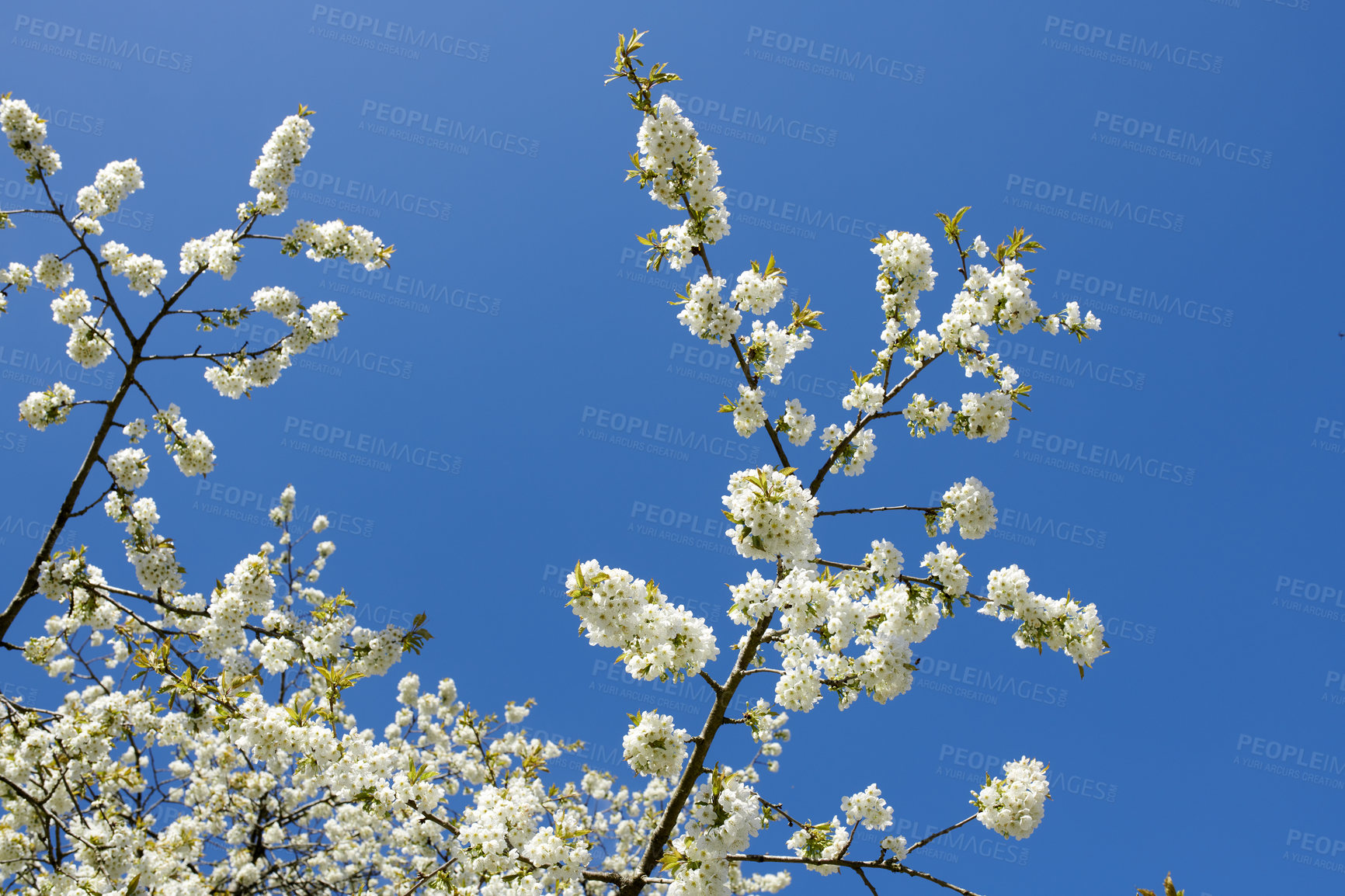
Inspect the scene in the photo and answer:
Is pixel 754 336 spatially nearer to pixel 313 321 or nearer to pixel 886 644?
pixel 886 644

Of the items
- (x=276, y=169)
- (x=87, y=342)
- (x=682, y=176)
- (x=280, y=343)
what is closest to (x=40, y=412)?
(x=87, y=342)

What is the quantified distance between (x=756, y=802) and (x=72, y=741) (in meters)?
5.82

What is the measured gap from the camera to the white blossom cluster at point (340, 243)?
6.46 meters

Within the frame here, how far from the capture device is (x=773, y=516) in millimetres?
3457

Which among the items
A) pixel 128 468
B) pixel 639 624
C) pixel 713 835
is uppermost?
pixel 128 468

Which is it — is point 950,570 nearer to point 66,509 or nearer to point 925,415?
point 925,415

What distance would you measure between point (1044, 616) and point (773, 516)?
221cm

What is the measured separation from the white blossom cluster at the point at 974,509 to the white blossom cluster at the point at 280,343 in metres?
6.14

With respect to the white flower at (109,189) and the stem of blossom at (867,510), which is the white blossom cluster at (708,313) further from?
the white flower at (109,189)

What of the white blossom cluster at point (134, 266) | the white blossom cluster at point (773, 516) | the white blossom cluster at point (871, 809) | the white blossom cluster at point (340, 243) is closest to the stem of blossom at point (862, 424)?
the white blossom cluster at point (773, 516)

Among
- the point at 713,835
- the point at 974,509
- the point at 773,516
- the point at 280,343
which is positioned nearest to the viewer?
the point at 773,516

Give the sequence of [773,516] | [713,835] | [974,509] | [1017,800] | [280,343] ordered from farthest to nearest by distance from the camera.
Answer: [280,343], [974,509], [1017,800], [713,835], [773,516]

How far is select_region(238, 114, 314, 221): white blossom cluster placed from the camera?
20.4 ft

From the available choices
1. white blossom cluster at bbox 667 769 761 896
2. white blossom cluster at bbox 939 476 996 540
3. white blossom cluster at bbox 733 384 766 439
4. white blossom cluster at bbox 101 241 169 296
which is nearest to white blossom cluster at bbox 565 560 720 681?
white blossom cluster at bbox 667 769 761 896
